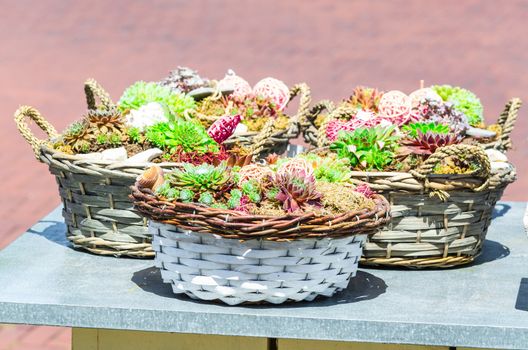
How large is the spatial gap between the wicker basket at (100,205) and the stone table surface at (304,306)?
0.04 m

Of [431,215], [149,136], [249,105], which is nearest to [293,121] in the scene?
[249,105]

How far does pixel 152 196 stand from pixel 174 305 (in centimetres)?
20

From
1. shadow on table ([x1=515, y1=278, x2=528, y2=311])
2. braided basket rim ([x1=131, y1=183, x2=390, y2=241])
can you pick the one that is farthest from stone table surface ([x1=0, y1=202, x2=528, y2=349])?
braided basket rim ([x1=131, y1=183, x2=390, y2=241])

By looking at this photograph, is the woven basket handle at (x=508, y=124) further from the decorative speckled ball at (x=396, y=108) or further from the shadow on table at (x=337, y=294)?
the shadow on table at (x=337, y=294)

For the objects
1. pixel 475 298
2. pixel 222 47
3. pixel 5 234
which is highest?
pixel 475 298

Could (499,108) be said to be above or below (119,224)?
below

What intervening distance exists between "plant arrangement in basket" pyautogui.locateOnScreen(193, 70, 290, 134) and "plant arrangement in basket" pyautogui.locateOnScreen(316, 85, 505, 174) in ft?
0.65

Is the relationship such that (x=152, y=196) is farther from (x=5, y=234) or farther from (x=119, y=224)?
(x=5, y=234)

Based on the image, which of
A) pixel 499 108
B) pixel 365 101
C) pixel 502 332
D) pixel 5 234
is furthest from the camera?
pixel 499 108

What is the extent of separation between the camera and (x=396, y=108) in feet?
7.77

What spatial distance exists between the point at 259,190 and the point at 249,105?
0.84 metres

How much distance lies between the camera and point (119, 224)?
7.13ft

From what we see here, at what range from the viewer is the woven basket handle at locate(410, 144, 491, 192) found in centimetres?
194

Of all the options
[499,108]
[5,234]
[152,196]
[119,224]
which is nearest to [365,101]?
[119,224]
